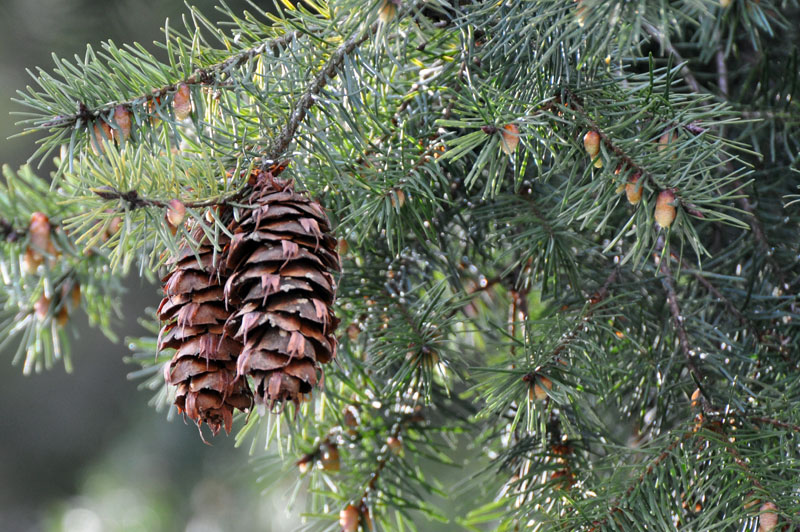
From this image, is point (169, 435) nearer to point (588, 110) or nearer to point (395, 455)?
point (395, 455)

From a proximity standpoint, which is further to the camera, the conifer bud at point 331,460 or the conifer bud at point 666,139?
the conifer bud at point 331,460

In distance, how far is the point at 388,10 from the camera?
0.39 meters

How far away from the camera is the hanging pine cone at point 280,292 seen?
0.38m

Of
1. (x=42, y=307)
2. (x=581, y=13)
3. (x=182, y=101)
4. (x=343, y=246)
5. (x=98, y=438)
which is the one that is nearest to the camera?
(x=581, y=13)

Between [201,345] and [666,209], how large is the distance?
0.98 feet

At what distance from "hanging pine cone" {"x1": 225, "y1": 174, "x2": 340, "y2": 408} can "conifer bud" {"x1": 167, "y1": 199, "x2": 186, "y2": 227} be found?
34 millimetres

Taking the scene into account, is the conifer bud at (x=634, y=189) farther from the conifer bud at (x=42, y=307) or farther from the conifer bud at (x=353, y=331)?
the conifer bud at (x=42, y=307)

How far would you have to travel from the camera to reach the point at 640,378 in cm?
55

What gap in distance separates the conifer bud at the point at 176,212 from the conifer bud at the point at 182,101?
0.30 ft

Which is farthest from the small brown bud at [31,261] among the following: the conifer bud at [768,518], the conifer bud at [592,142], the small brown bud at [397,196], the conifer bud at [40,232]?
the conifer bud at [768,518]

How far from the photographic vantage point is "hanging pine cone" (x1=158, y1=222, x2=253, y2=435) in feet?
1.32

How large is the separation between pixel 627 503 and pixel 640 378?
0.45 ft

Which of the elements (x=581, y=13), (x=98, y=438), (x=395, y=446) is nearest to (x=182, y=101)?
(x=581, y=13)

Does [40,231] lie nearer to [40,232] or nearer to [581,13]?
[40,232]
